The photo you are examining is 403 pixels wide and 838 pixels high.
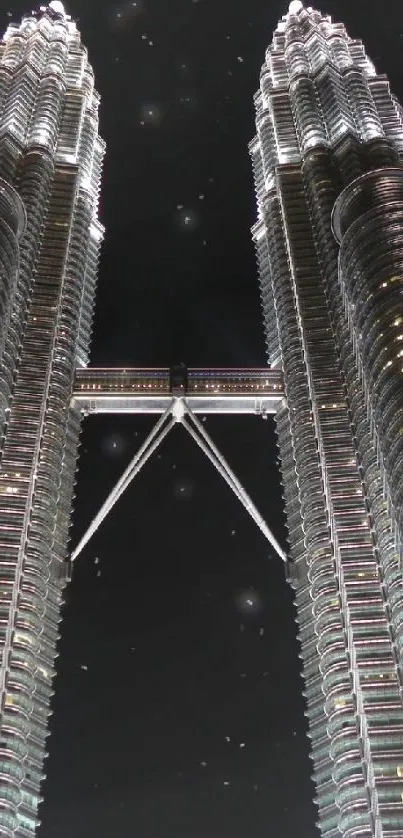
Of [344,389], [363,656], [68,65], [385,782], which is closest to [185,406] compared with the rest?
[344,389]

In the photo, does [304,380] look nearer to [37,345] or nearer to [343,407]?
[343,407]

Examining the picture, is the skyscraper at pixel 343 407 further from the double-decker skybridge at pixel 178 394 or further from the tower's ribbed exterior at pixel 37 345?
the tower's ribbed exterior at pixel 37 345

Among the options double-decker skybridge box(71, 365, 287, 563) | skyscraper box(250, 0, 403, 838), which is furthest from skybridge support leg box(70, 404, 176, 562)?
skyscraper box(250, 0, 403, 838)

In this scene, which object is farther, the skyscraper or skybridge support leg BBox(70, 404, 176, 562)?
skybridge support leg BBox(70, 404, 176, 562)

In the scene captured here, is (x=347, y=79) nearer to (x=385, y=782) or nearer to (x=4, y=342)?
(x=4, y=342)

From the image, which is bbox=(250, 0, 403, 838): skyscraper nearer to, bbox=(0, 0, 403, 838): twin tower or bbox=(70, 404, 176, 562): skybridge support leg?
bbox=(0, 0, 403, 838): twin tower

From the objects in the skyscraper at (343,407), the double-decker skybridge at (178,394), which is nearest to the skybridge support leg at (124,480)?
the double-decker skybridge at (178,394)
